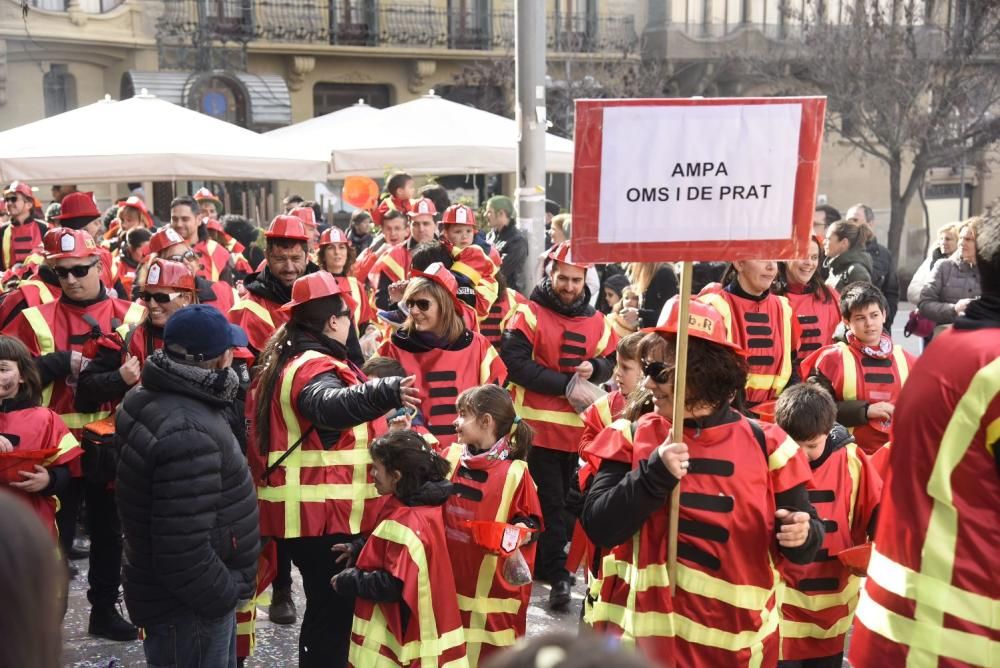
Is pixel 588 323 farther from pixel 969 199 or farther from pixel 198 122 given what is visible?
pixel 969 199

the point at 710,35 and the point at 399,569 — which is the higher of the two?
the point at 710,35

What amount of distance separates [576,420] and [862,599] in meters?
3.49

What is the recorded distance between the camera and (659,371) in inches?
142

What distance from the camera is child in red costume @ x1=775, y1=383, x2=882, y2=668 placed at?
4.71 metres

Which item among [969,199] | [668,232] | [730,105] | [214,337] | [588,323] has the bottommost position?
[969,199]

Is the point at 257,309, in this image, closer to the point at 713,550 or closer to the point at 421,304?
the point at 421,304

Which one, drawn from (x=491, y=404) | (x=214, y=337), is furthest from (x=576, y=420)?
(x=214, y=337)

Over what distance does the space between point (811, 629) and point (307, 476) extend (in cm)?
213

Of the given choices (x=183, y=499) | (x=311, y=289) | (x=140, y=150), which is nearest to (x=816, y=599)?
(x=311, y=289)

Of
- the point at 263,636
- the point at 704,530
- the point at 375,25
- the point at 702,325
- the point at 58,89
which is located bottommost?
the point at 263,636

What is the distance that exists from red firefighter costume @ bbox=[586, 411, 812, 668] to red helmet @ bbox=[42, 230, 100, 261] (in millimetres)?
3397

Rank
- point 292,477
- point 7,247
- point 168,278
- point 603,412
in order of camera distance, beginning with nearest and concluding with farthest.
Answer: point 292,477, point 603,412, point 168,278, point 7,247

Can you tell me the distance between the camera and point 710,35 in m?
30.0

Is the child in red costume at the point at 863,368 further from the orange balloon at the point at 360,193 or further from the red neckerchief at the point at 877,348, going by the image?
the orange balloon at the point at 360,193
